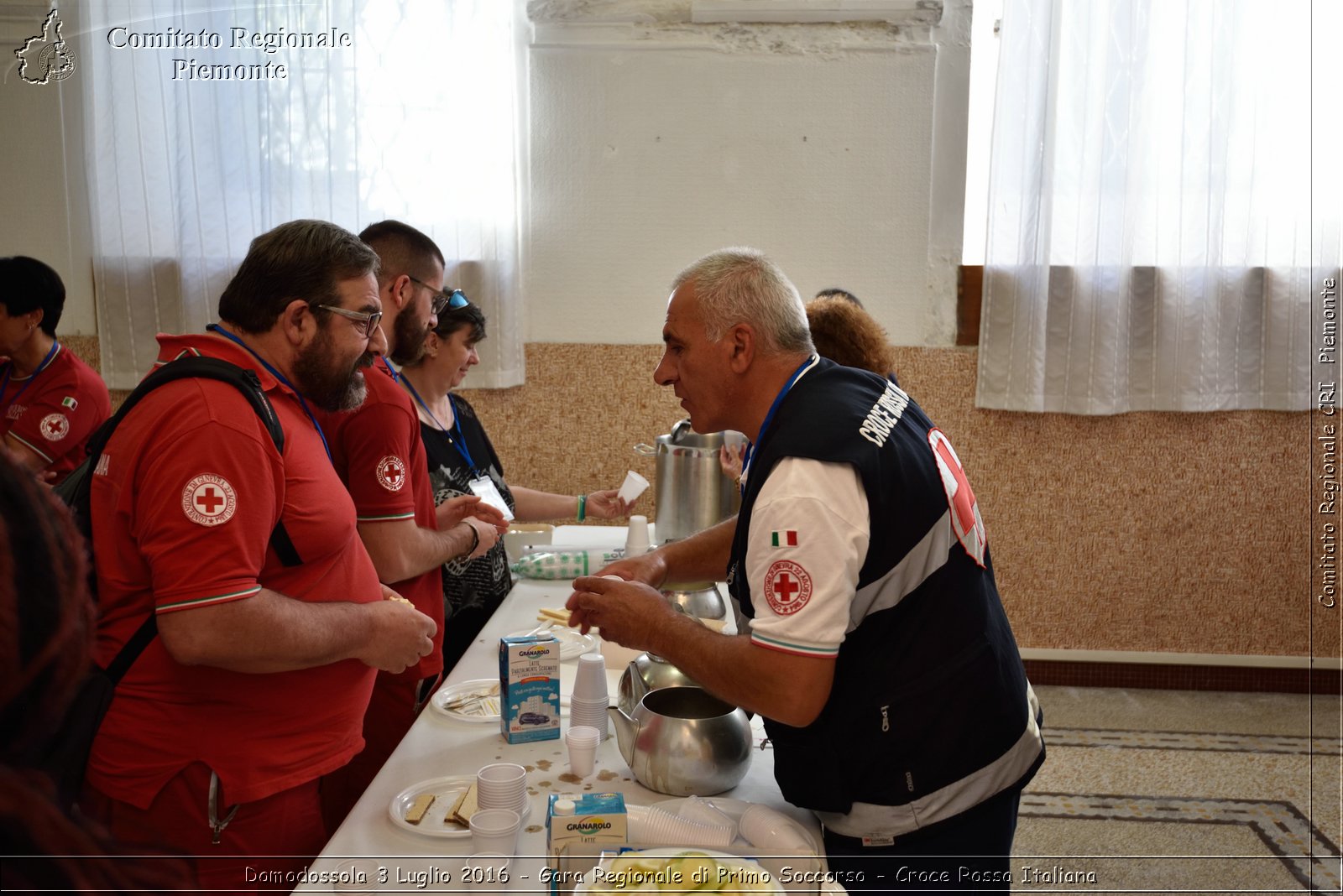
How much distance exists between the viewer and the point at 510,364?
3.98 metres

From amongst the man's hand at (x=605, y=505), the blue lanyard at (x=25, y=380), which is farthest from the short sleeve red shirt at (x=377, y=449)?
the blue lanyard at (x=25, y=380)

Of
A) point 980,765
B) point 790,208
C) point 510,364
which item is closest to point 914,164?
point 790,208

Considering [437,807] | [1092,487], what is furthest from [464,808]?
[1092,487]

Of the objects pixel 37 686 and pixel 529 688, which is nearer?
pixel 37 686

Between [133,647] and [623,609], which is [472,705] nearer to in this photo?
[623,609]

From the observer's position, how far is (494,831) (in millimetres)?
1210

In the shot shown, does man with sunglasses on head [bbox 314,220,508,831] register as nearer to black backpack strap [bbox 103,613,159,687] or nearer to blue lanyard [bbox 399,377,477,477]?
blue lanyard [bbox 399,377,477,477]

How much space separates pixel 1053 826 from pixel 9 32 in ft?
15.7

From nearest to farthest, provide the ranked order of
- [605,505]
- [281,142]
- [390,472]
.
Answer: [390,472] → [605,505] → [281,142]

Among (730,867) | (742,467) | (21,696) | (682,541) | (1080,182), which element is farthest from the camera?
(1080,182)

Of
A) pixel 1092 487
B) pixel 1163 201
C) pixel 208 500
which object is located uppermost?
pixel 1163 201

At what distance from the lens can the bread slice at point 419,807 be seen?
1.31 m

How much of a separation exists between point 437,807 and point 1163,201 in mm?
3770

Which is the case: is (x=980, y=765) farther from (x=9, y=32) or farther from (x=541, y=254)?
(x=9, y=32)
